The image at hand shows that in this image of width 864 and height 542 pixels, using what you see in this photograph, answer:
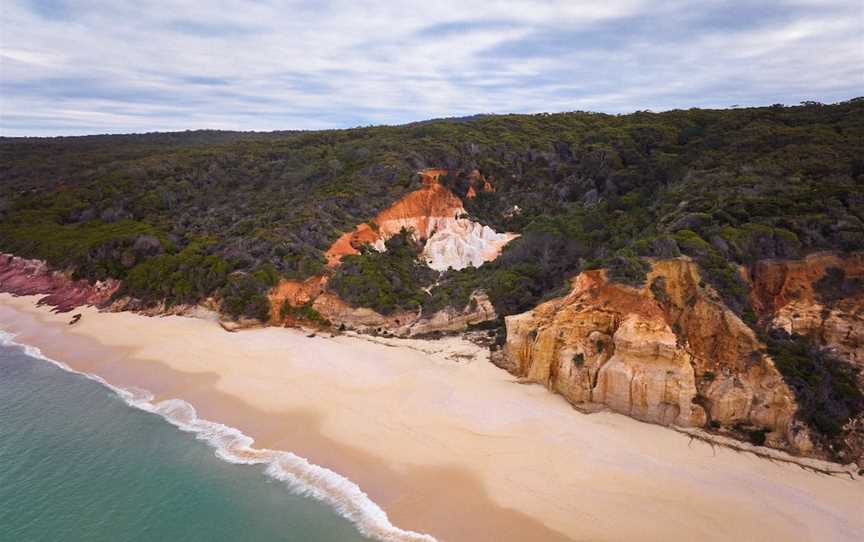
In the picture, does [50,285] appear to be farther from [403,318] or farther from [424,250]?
[403,318]

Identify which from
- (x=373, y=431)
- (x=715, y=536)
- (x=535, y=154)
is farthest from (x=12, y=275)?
(x=715, y=536)

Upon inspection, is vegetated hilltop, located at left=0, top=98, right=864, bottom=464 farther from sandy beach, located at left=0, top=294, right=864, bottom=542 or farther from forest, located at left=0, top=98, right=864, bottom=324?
sandy beach, located at left=0, top=294, right=864, bottom=542

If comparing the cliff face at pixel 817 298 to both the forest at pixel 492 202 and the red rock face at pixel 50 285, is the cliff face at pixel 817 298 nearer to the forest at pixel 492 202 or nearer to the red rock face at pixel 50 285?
the forest at pixel 492 202

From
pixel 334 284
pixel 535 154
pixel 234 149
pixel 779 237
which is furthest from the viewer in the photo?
pixel 234 149

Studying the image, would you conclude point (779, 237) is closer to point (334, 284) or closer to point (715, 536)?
point (715, 536)

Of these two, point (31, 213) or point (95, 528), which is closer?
point (95, 528)

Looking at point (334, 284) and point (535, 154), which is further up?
point (535, 154)

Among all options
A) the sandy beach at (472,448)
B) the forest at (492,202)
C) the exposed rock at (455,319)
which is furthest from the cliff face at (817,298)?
the exposed rock at (455,319)
